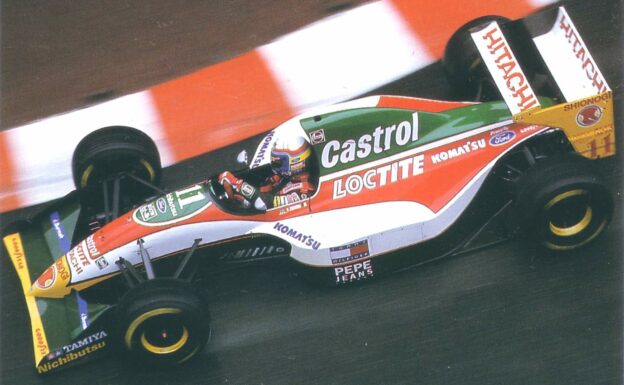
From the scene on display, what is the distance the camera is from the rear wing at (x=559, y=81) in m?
6.31

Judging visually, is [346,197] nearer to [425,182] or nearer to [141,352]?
[425,182]

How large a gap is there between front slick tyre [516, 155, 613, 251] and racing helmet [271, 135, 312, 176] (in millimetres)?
1475

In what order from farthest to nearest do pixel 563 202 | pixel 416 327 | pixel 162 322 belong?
pixel 416 327 → pixel 563 202 → pixel 162 322

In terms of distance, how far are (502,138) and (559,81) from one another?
62 cm

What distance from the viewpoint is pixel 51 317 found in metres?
6.10

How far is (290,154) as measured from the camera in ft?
20.4

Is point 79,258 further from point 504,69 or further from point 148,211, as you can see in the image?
point 504,69

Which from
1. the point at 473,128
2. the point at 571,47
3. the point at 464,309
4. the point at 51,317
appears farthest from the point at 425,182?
the point at 51,317

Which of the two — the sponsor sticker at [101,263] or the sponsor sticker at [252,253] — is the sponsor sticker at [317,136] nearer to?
the sponsor sticker at [252,253]

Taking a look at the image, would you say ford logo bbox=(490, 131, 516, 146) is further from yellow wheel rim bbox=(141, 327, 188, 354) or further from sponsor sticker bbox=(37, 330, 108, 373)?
sponsor sticker bbox=(37, 330, 108, 373)

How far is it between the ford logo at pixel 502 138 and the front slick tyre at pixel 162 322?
7.64ft

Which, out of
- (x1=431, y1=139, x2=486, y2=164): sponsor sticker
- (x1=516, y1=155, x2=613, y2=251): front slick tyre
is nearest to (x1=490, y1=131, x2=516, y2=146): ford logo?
(x1=431, y1=139, x2=486, y2=164): sponsor sticker

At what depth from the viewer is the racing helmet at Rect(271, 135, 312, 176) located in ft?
20.4

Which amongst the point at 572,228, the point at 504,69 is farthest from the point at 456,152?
the point at 572,228
